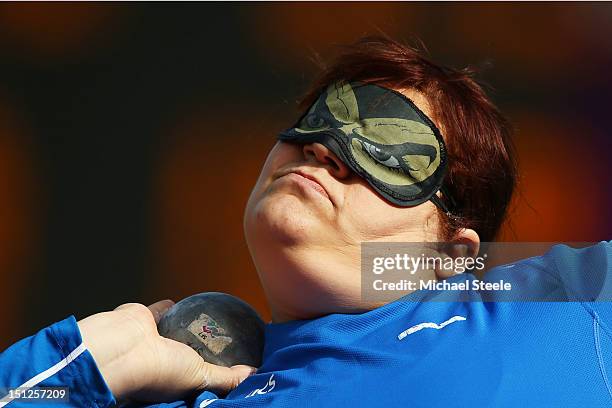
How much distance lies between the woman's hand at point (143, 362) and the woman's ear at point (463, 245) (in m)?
0.56

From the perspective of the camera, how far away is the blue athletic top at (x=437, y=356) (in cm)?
157

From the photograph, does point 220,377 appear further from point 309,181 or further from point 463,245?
point 463,245

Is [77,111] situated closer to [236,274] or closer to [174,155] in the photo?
[174,155]

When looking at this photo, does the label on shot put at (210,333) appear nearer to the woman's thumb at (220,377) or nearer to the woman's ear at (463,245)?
the woman's thumb at (220,377)

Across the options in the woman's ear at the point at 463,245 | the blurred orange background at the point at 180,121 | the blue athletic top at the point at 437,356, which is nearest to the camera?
the blue athletic top at the point at 437,356

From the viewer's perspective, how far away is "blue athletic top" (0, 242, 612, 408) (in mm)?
1567

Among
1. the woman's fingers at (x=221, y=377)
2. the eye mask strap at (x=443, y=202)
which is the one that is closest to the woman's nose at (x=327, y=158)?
the eye mask strap at (x=443, y=202)

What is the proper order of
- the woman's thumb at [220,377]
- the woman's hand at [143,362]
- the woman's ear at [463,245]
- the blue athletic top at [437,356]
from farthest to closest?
the woman's ear at [463,245] < the woman's thumb at [220,377] < the woman's hand at [143,362] < the blue athletic top at [437,356]

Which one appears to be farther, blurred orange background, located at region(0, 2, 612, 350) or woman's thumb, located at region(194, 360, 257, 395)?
blurred orange background, located at region(0, 2, 612, 350)

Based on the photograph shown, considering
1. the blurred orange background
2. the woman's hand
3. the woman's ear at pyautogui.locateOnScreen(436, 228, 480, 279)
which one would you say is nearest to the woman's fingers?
the woman's hand

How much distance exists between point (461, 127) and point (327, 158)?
34 cm

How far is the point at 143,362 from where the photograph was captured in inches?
67.1

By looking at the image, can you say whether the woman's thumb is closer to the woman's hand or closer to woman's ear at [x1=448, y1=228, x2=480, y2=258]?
the woman's hand

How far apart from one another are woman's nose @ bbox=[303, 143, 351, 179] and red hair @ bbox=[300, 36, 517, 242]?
0.83ft
